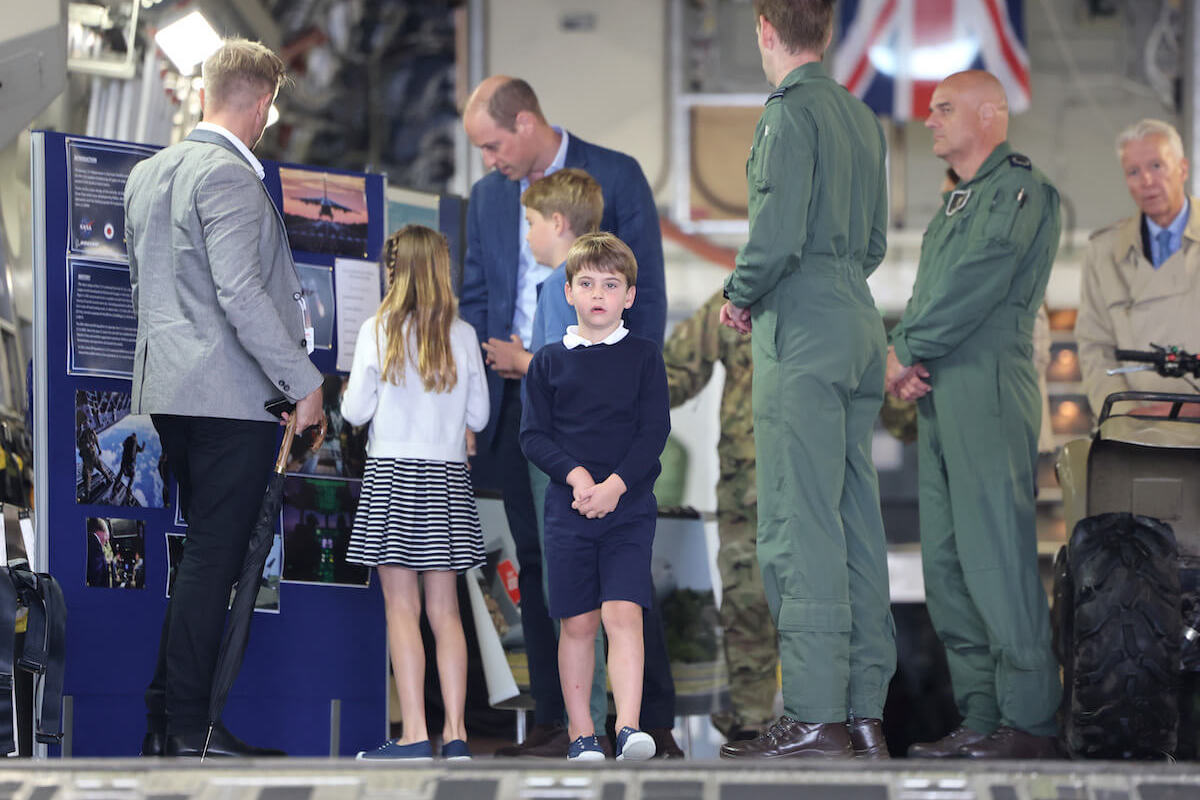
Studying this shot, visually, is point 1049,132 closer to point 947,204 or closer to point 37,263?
point 947,204

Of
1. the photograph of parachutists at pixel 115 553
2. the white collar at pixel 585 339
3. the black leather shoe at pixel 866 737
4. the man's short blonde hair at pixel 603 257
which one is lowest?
the black leather shoe at pixel 866 737

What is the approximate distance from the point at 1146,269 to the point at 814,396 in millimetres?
1860

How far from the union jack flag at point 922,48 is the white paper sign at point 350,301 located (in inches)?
209

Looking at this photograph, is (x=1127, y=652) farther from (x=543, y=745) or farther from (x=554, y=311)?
(x=554, y=311)

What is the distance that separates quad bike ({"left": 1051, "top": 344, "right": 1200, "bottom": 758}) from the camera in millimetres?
3426

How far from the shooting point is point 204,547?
11.6 feet

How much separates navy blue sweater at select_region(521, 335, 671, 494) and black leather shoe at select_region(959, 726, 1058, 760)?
1.05m

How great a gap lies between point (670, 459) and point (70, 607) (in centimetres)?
532

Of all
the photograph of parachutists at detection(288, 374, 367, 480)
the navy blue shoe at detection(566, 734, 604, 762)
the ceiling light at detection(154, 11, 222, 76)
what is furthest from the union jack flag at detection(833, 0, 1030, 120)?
the navy blue shoe at detection(566, 734, 604, 762)

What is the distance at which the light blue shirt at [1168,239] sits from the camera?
15.8 ft

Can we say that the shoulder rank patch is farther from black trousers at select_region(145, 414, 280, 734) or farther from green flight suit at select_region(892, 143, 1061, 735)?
black trousers at select_region(145, 414, 280, 734)

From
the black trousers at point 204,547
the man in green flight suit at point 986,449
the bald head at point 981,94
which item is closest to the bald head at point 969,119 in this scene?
the bald head at point 981,94

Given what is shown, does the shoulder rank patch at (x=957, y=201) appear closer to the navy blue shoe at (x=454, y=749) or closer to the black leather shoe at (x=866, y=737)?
the black leather shoe at (x=866, y=737)

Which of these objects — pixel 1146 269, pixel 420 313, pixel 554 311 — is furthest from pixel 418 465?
pixel 1146 269
